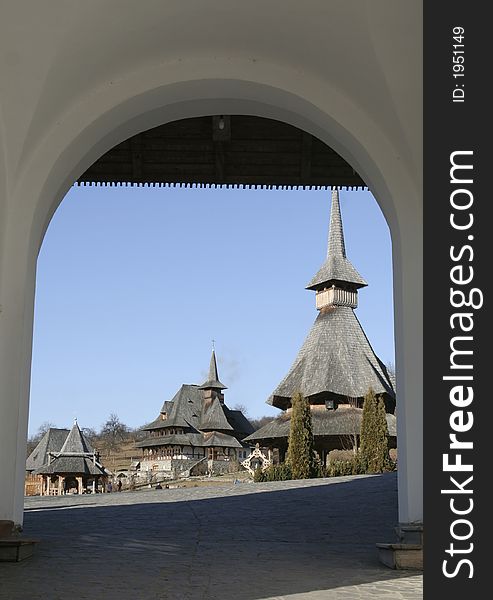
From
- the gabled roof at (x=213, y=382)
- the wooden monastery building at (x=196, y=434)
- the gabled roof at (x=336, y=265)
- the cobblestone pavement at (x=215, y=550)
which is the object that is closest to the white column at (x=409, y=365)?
the cobblestone pavement at (x=215, y=550)

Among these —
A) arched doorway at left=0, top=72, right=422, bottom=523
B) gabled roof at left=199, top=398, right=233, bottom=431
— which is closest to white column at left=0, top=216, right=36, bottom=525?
arched doorway at left=0, top=72, right=422, bottom=523

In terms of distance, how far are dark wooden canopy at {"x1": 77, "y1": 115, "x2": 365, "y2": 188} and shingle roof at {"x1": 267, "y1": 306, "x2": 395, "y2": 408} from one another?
2728 centimetres

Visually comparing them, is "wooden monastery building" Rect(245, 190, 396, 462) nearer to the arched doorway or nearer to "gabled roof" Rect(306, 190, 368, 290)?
Result: "gabled roof" Rect(306, 190, 368, 290)

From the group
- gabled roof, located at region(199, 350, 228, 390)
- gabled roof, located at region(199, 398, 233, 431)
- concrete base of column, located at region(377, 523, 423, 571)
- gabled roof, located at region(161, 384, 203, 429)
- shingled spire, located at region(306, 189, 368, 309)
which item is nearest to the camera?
concrete base of column, located at region(377, 523, 423, 571)

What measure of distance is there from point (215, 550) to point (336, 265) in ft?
127

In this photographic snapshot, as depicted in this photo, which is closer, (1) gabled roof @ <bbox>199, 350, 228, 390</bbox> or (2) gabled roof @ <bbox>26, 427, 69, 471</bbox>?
(2) gabled roof @ <bbox>26, 427, 69, 471</bbox>

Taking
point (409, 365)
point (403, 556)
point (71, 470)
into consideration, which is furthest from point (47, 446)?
point (403, 556)

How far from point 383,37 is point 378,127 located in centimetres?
92

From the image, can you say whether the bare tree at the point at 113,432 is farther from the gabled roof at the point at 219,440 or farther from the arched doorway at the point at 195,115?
the arched doorway at the point at 195,115

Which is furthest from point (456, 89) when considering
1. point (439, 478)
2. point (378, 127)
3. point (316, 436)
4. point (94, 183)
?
point (316, 436)

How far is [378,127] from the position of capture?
7496 millimetres

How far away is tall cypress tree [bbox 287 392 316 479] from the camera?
30281 mm

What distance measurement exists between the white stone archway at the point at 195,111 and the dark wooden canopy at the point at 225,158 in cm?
127

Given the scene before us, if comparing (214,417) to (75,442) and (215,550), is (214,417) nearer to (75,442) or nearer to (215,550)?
(75,442)
